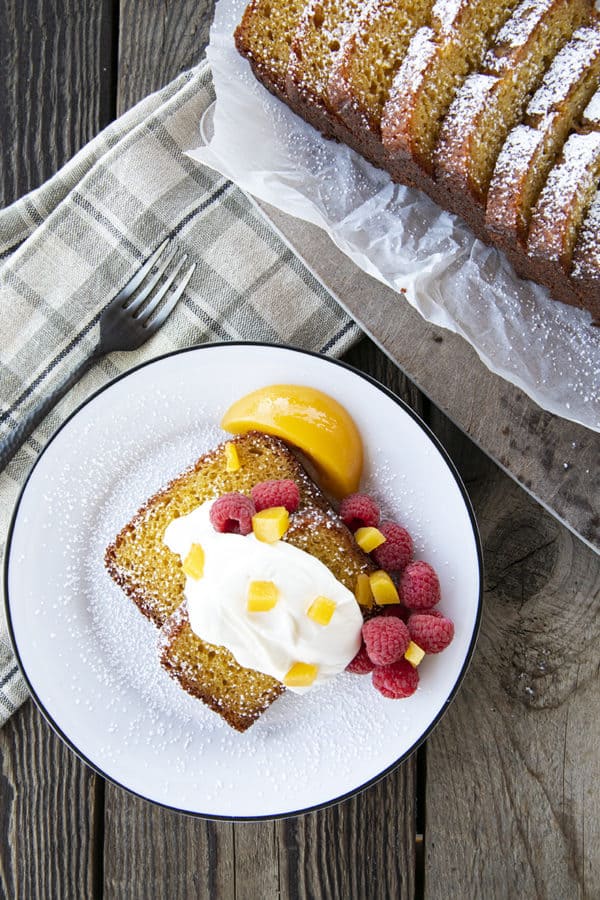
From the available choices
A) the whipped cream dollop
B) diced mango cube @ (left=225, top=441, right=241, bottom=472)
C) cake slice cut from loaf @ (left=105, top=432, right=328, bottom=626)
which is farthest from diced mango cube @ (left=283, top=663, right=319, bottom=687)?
diced mango cube @ (left=225, top=441, right=241, bottom=472)

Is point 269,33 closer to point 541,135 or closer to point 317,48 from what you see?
point 317,48

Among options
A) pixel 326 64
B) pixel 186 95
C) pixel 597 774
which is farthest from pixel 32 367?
pixel 597 774

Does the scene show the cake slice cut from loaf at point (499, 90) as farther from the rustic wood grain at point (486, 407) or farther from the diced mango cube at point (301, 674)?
the diced mango cube at point (301, 674)

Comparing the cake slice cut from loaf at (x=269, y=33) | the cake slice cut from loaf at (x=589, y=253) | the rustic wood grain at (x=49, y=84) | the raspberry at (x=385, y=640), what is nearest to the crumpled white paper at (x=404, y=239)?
the cake slice cut from loaf at (x=269, y=33)

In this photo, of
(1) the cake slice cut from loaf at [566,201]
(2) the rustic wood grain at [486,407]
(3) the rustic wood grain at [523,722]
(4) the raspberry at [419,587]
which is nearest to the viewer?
(1) the cake slice cut from loaf at [566,201]

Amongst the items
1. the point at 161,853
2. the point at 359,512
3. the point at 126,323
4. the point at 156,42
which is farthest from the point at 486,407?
the point at 161,853

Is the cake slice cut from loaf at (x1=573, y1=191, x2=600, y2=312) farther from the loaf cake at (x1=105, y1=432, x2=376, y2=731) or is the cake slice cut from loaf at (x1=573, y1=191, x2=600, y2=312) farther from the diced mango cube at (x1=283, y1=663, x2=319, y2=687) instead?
the diced mango cube at (x1=283, y1=663, x2=319, y2=687)
